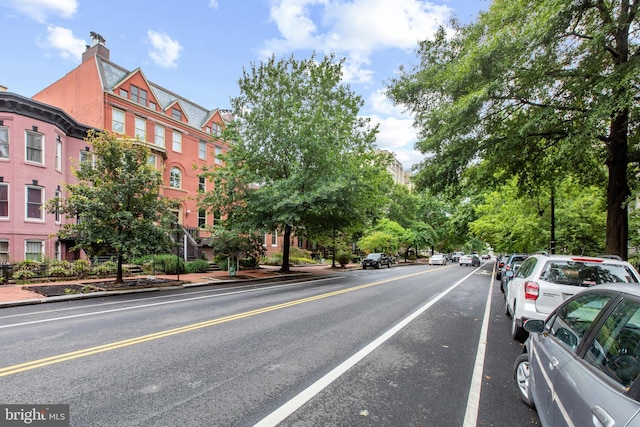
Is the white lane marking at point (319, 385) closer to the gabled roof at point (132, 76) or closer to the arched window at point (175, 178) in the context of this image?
the arched window at point (175, 178)

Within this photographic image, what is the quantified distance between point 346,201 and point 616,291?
16.9 metres

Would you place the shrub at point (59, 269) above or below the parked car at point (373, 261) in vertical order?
above

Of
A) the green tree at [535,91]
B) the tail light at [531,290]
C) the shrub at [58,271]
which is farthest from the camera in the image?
the shrub at [58,271]

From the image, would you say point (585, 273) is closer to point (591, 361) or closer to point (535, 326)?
point (535, 326)

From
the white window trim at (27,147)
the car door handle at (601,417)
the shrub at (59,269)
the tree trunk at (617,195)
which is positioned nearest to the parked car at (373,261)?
the shrub at (59,269)

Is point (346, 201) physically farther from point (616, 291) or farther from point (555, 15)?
point (616, 291)

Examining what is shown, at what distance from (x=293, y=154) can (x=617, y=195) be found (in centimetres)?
1503

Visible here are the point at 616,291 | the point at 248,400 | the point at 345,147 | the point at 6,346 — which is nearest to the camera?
the point at 616,291

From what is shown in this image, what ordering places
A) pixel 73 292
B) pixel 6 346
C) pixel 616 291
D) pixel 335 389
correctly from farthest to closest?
pixel 73 292 < pixel 6 346 < pixel 335 389 < pixel 616 291

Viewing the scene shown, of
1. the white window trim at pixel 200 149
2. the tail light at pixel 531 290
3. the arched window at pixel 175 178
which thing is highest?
the white window trim at pixel 200 149

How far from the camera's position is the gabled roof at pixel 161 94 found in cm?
2528

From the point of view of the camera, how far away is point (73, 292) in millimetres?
11820

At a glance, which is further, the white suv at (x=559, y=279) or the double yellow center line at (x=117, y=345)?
the white suv at (x=559, y=279)

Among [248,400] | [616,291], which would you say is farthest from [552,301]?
[248,400]
